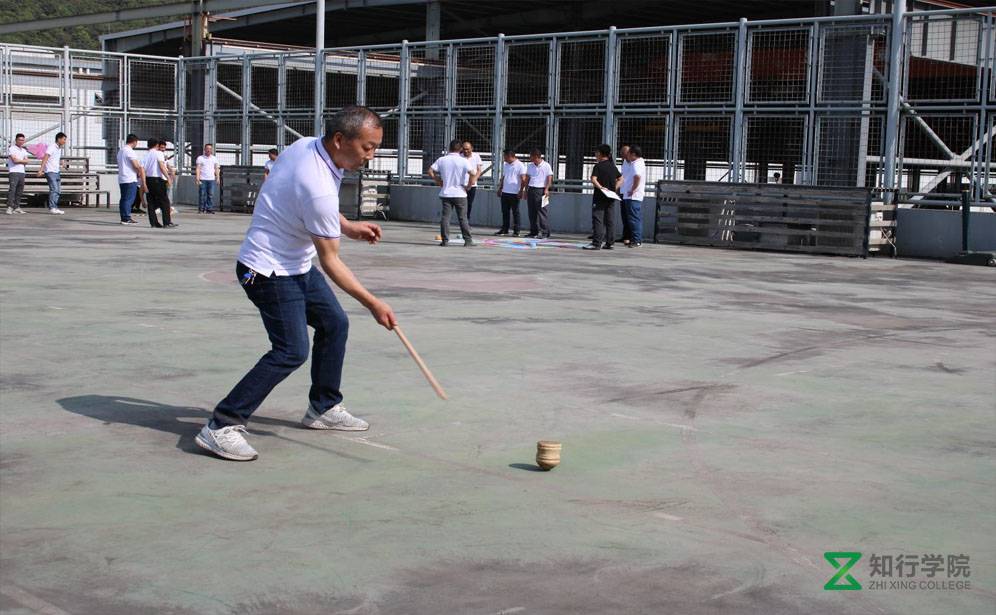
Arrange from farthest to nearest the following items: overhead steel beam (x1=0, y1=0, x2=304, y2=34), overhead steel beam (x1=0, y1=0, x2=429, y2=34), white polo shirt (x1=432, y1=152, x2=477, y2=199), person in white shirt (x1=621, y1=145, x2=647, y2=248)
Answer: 1. overhead steel beam (x1=0, y1=0, x2=304, y2=34)
2. overhead steel beam (x1=0, y1=0, x2=429, y2=34)
3. person in white shirt (x1=621, y1=145, x2=647, y2=248)
4. white polo shirt (x1=432, y1=152, x2=477, y2=199)

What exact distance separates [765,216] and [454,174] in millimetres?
5884

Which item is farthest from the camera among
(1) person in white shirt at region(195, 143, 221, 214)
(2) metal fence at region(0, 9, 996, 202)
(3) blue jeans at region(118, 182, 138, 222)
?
(1) person in white shirt at region(195, 143, 221, 214)

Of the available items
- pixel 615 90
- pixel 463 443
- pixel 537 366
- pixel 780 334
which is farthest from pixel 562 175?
pixel 463 443

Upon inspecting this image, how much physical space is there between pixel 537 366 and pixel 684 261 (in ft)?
35.1

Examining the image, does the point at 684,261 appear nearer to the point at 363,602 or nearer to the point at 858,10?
the point at 858,10

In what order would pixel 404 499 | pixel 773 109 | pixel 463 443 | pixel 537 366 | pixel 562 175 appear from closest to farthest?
pixel 404 499 < pixel 463 443 < pixel 537 366 < pixel 773 109 < pixel 562 175

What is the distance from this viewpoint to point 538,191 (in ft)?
80.7

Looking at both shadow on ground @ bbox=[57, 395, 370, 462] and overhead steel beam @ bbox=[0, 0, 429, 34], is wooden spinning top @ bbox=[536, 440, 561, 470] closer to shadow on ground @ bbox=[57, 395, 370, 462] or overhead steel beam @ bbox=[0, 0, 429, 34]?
shadow on ground @ bbox=[57, 395, 370, 462]

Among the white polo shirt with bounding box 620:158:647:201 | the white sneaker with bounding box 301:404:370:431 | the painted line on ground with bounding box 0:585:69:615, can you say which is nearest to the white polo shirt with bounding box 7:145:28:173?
the white polo shirt with bounding box 620:158:647:201

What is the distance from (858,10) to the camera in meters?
26.7

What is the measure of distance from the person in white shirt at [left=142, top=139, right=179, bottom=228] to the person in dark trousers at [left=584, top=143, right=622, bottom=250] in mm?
7936

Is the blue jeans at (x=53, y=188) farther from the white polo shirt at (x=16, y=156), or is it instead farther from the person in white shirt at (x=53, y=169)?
the white polo shirt at (x=16, y=156)

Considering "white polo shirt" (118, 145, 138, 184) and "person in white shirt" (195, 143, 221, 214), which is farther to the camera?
"person in white shirt" (195, 143, 221, 214)

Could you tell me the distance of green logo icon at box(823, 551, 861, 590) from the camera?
4.15 metres
